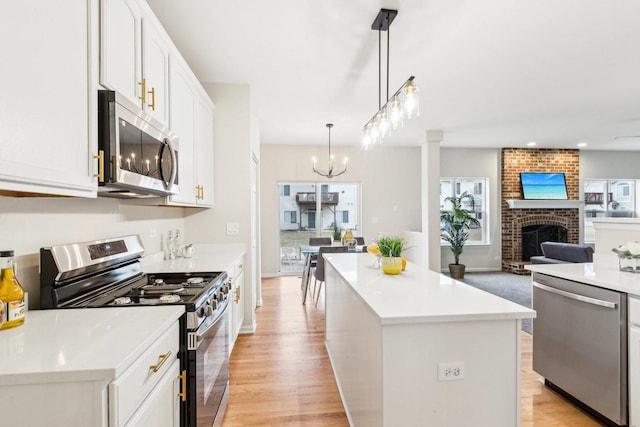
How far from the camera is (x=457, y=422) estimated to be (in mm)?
1318

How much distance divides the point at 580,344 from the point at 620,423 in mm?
413

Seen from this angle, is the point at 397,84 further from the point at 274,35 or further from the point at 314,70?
the point at 274,35

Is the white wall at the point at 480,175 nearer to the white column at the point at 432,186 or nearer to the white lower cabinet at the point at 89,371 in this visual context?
the white column at the point at 432,186

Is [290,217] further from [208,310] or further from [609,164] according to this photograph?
[609,164]

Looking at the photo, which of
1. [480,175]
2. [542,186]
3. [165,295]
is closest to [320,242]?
[165,295]

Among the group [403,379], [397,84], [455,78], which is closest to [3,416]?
[403,379]

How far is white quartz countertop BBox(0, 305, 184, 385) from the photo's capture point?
0.86 meters

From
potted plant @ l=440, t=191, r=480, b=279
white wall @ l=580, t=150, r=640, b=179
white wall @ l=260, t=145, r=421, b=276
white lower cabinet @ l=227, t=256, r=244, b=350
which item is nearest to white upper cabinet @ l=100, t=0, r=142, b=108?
white lower cabinet @ l=227, t=256, r=244, b=350

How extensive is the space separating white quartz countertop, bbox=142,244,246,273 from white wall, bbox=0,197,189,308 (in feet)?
1.04

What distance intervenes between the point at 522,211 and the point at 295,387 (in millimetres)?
A: 6478

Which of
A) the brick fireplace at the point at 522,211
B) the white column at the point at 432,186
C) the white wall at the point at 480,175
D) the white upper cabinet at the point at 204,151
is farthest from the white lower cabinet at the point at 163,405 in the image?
the brick fireplace at the point at 522,211

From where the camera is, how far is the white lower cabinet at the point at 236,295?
2666 millimetres

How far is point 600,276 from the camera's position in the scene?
6.59 feet

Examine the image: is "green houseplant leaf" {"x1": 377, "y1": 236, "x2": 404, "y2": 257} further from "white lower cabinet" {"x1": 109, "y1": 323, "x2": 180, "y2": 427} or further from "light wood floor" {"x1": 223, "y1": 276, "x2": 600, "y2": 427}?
"white lower cabinet" {"x1": 109, "y1": 323, "x2": 180, "y2": 427}
